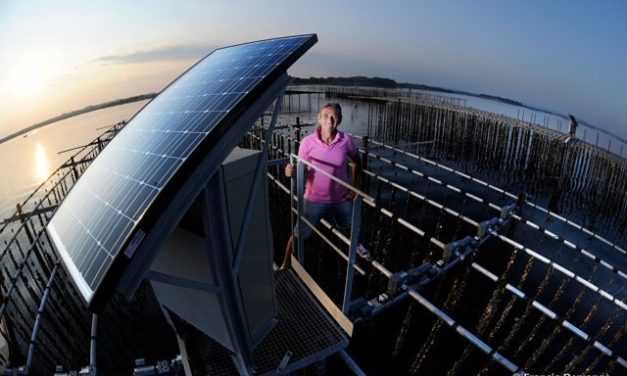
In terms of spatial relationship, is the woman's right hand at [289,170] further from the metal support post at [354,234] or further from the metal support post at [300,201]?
the metal support post at [354,234]

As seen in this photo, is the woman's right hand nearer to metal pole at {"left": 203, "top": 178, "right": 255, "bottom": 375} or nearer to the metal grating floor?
the metal grating floor

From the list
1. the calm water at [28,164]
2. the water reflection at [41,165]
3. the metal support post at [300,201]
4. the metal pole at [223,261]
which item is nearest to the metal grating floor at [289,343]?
the metal pole at [223,261]

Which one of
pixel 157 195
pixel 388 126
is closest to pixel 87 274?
pixel 157 195

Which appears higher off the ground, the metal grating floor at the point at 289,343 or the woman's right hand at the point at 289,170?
the woman's right hand at the point at 289,170

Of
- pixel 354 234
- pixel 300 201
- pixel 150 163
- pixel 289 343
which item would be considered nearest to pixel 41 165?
pixel 300 201

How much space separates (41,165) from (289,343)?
22.1 metres

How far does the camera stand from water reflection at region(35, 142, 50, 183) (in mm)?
16750

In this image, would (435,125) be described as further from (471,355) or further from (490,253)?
(471,355)

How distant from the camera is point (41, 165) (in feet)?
61.1

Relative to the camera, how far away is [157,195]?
2.06 metres

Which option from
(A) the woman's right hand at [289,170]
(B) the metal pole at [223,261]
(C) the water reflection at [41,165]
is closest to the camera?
(B) the metal pole at [223,261]

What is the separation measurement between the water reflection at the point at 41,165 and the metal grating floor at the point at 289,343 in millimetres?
17925

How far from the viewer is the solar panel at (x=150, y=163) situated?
208 cm

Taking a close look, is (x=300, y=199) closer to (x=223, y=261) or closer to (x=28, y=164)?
(x=223, y=261)
